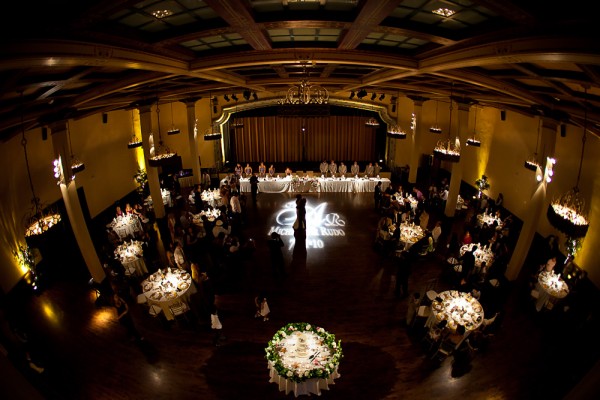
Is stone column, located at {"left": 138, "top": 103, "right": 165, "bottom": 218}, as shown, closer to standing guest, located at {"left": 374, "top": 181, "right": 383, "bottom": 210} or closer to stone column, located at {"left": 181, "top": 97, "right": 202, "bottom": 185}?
stone column, located at {"left": 181, "top": 97, "right": 202, "bottom": 185}

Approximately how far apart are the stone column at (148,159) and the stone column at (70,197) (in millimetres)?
3092

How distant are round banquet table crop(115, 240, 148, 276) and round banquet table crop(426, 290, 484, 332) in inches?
322

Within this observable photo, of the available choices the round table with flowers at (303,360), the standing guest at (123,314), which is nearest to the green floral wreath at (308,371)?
the round table with flowers at (303,360)

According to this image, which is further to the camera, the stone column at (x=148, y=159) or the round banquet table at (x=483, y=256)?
the stone column at (x=148, y=159)

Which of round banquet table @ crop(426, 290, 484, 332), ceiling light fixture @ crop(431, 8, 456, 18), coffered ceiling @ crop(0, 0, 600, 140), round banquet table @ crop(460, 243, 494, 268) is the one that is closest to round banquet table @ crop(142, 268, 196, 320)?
coffered ceiling @ crop(0, 0, 600, 140)

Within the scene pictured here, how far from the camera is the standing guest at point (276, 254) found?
9336 millimetres

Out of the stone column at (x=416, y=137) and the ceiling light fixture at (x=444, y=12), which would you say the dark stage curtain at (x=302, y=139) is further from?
the ceiling light fixture at (x=444, y=12)

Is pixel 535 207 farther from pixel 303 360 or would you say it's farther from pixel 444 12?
pixel 444 12

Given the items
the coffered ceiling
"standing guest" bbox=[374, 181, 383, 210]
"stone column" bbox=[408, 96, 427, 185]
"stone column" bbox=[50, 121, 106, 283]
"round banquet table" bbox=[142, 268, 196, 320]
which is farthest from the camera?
"stone column" bbox=[408, 96, 427, 185]

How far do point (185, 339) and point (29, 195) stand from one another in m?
7.15

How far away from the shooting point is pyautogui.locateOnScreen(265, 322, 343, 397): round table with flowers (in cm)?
566

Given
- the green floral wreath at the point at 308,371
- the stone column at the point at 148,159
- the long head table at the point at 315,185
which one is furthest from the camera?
the long head table at the point at 315,185

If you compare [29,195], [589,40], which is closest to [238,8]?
[589,40]

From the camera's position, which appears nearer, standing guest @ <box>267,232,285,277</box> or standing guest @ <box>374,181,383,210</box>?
standing guest @ <box>267,232,285,277</box>
